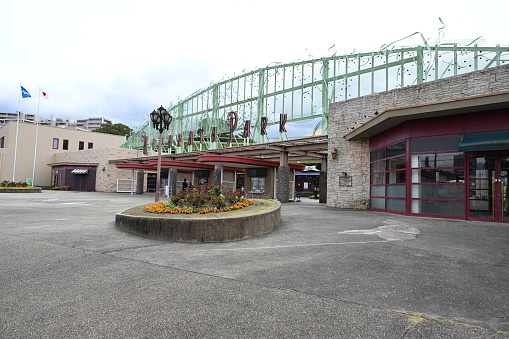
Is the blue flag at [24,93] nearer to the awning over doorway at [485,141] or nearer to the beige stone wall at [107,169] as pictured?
the beige stone wall at [107,169]

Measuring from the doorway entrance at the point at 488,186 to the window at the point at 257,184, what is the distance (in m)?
16.2

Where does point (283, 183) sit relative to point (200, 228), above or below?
above

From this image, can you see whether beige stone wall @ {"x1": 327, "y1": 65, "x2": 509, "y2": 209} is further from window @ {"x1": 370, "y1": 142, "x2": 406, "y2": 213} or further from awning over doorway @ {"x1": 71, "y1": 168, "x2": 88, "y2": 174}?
awning over doorway @ {"x1": 71, "y1": 168, "x2": 88, "y2": 174}

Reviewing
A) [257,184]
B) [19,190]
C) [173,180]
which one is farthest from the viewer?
[173,180]

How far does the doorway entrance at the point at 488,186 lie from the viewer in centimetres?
986

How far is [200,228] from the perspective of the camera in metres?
7.18

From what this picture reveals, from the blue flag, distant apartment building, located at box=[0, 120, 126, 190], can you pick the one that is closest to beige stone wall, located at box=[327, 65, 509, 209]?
distant apartment building, located at box=[0, 120, 126, 190]

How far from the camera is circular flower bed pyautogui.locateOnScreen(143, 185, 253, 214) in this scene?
885cm

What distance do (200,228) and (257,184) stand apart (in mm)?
18558

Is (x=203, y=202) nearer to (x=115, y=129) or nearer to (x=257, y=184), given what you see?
(x=257, y=184)

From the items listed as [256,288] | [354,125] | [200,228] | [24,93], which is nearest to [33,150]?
[24,93]

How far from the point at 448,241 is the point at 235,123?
2593 cm

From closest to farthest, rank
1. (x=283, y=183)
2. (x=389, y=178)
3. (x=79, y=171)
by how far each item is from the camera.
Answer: (x=389, y=178) → (x=283, y=183) → (x=79, y=171)

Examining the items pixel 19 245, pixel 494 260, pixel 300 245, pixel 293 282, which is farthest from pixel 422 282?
pixel 19 245
